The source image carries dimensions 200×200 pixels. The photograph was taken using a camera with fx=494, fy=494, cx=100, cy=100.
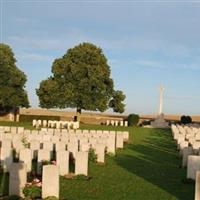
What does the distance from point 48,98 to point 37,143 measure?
113 ft

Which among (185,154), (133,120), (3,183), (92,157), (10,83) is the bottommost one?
(3,183)

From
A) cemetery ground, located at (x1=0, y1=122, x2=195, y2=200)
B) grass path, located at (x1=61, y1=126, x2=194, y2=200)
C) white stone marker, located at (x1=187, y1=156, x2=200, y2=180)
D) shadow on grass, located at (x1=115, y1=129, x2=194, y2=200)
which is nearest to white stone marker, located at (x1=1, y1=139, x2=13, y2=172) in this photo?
cemetery ground, located at (x1=0, y1=122, x2=195, y2=200)

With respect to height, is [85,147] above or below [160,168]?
above

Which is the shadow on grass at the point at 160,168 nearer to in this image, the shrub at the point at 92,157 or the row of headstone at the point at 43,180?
the shrub at the point at 92,157

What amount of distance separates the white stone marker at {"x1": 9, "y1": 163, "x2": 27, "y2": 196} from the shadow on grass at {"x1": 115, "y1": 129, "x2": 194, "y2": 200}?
336 cm

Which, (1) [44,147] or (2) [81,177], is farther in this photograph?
(1) [44,147]

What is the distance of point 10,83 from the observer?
50.6 meters

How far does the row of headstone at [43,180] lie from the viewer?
10.2 metres

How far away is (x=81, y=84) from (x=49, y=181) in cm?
4063

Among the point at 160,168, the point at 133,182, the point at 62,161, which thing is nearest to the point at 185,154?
the point at 160,168

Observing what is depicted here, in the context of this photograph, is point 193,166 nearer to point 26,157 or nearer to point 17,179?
point 26,157

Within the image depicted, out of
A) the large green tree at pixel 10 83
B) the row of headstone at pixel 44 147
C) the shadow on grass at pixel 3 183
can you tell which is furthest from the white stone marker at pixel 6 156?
the large green tree at pixel 10 83

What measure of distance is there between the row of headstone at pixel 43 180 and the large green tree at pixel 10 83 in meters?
39.4

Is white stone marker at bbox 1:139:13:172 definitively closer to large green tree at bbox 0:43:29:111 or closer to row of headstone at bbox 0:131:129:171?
row of headstone at bbox 0:131:129:171
